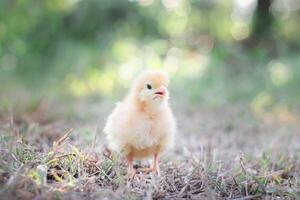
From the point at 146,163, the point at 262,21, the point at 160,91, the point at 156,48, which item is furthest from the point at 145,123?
the point at 262,21

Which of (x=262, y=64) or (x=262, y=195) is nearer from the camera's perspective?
(x=262, y=195)

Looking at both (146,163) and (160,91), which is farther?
(146,163)

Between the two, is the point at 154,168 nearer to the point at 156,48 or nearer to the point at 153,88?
the point at 153,88

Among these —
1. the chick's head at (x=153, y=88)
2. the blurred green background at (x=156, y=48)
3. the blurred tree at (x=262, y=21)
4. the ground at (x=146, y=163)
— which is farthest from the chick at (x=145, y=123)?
the blurred tree at (x=262, y=21)

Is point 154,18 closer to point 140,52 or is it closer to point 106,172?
point 140,52

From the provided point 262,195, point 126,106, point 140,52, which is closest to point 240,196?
point 262,195

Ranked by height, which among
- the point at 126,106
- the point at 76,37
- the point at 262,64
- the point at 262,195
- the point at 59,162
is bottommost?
the point at 262,195

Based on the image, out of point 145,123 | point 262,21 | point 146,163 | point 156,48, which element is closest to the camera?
point 145,123
